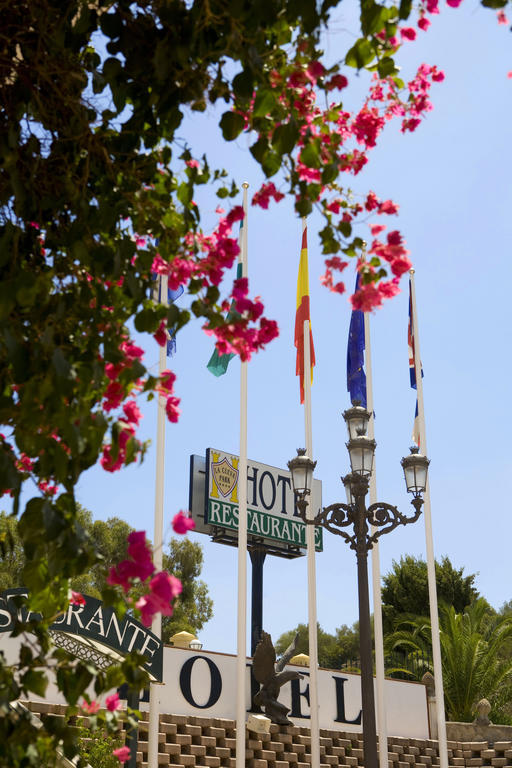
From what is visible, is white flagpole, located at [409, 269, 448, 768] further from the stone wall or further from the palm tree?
the palm tree

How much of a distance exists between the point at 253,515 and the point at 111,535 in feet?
73.0

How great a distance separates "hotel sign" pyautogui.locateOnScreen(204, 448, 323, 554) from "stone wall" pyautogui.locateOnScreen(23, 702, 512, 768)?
18.4ft

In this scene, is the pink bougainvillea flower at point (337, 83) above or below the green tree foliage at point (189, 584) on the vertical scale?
below

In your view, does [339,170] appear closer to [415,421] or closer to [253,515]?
[415,421]

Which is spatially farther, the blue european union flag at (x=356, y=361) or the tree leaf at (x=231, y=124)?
the blue european union flag at (x=356, y=361)

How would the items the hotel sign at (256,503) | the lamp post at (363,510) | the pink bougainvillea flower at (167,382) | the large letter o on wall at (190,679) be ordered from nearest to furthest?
the pink bougainvillea flower at (167,382) < the lamp post at (363,510) < the large letter o on wall at (190,679) < the hotel sign at (256,503)

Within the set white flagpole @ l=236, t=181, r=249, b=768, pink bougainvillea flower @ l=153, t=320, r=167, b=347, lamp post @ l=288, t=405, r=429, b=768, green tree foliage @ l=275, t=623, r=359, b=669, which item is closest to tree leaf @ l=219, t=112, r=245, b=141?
pink bougainvillea flower @ l=153, t=320, r=167, b=347

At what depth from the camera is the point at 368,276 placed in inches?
133

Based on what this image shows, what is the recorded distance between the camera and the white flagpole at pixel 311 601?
15781 millimetres

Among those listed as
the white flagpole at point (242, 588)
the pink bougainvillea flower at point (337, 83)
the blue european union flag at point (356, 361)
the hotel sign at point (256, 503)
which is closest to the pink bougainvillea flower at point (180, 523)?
the pink bougainvillea flower at point (337, 83)

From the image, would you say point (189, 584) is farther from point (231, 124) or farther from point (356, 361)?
point (231, 124)

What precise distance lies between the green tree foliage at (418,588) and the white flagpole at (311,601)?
2517cm

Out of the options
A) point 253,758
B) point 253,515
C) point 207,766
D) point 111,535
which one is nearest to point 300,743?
point 253,758

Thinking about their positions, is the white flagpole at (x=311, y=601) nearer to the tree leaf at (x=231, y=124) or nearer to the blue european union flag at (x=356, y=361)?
the blue european union flag at (x=356, y=361)
